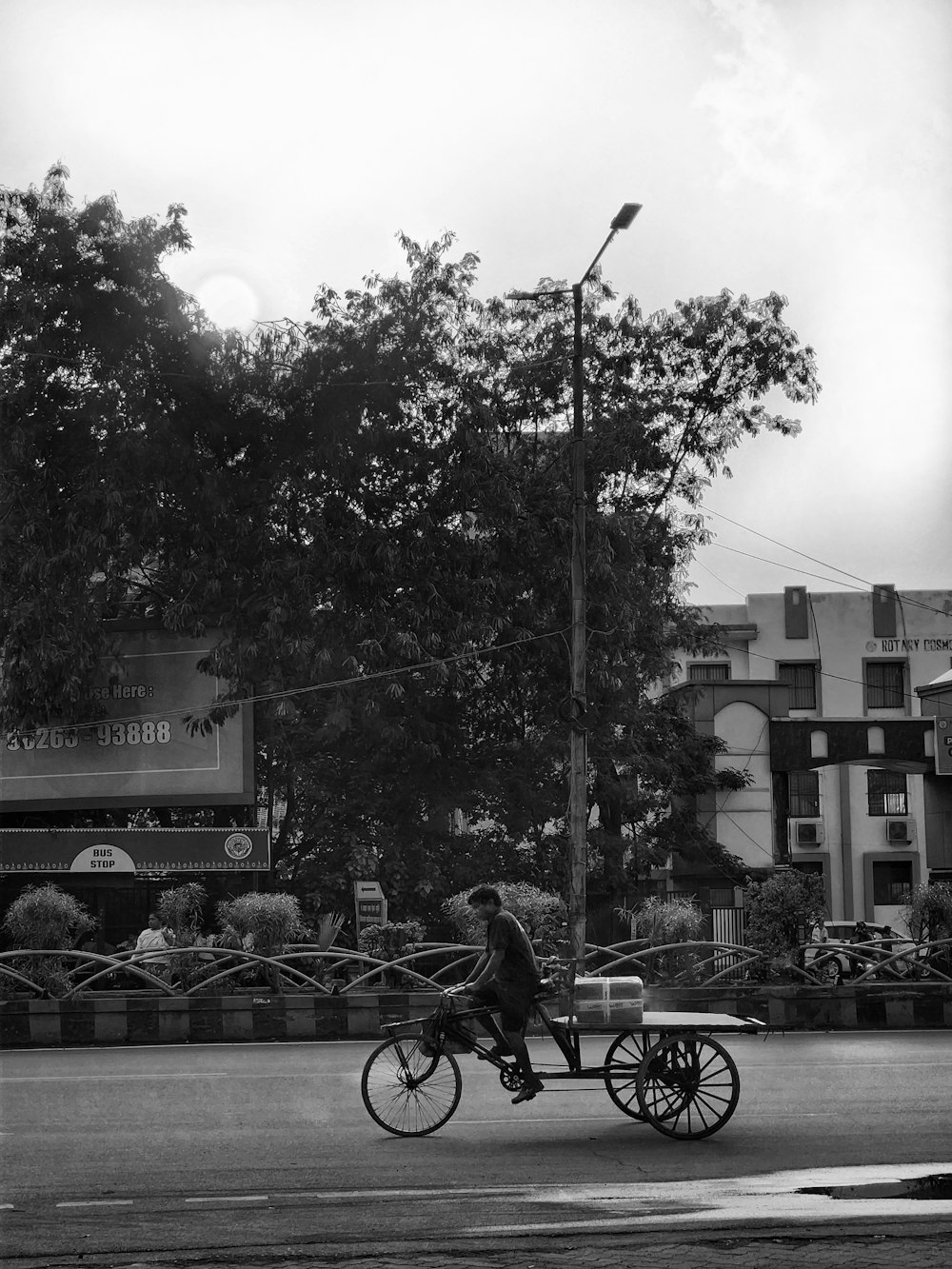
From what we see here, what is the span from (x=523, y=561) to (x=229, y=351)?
684 centimetres

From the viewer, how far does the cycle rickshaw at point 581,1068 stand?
1012 cm

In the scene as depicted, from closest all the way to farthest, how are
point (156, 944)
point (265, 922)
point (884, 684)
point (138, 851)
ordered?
point (265, 922)
point (156, 944)
point (138, 851)
point (884, 684)

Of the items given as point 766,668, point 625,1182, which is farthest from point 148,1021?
point 766,668

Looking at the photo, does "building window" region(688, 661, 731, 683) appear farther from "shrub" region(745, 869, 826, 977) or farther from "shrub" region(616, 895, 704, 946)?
"shrub" region(745, 869, 826, 977)

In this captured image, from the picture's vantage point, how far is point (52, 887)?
2100cm

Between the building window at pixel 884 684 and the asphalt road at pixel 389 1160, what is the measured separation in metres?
41.3

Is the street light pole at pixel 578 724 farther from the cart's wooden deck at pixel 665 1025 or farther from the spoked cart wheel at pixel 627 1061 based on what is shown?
the cart's wooden deck at pixel 665 1025

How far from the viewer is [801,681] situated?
179ft

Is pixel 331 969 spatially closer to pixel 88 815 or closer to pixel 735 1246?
pixel 88 815

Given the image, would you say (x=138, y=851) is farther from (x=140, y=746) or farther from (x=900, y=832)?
(x=900, y=832)

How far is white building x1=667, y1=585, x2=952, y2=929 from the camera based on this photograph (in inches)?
1742

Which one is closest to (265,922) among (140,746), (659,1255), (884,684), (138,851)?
(138,851)

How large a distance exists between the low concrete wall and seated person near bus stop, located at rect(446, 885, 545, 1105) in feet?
30.0

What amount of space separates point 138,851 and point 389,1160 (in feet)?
56.0
